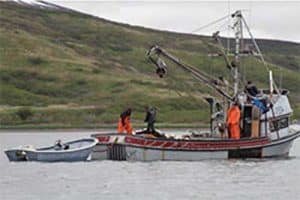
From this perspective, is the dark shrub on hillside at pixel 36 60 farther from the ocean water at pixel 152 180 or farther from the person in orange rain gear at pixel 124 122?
the ocean water at pixel 152 180

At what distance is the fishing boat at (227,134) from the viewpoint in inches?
2308

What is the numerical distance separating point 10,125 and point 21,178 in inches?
2531

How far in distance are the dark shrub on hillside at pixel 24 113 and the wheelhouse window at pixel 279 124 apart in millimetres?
55009

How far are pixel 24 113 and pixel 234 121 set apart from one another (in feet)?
191

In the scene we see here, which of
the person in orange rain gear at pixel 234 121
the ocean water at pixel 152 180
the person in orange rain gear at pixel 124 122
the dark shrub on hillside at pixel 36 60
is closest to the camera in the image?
the ocean water at pixel 152 180

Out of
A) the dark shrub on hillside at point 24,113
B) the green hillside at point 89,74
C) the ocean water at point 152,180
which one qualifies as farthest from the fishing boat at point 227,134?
the dark shrub on hillside at point 24,113

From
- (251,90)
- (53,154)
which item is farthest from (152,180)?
(251,90)

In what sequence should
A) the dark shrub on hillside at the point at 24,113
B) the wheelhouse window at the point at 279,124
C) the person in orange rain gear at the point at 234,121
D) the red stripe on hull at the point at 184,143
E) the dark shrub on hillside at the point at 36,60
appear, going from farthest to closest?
the dark shrub on hillside at the point at 36,60 < the dark shrub on hillside at the point at 24,113 < the wheelhouse window at the point at 279,124 < the person in orange rain gear at the point at 234,121 < the red stripe on hull at the point at 184,143

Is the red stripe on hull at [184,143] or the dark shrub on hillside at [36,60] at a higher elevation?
the red stripe on hull at [184,143]

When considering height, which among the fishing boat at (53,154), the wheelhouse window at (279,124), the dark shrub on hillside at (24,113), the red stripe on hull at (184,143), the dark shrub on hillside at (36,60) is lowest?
the dark shrub on hillside at (24,113)

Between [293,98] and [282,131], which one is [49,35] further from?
[282,131]

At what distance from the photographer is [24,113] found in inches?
4601

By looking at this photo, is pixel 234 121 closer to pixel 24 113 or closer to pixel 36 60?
pixel 24 113

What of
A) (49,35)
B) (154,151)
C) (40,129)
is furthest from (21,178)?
(49,35)
